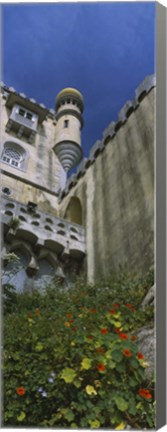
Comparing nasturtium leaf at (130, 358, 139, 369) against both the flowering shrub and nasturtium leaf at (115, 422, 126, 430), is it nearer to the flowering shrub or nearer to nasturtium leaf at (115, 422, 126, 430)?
the flowering shrub

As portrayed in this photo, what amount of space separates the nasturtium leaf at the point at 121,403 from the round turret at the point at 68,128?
16.4 meters

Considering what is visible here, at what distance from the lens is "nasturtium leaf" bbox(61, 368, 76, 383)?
3702mm

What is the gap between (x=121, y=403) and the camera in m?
3.52

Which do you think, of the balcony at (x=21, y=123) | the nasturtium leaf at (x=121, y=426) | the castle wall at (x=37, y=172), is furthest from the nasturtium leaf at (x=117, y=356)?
the balcony at (x=21, y=123)

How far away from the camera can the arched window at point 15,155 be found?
17.7 m

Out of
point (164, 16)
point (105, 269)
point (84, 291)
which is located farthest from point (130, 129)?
point (164, 16)

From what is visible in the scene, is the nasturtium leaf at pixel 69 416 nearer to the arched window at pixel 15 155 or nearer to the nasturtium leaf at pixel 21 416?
the nasturtium leaf at pixel 21 416

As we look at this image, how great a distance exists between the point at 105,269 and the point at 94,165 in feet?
14.4

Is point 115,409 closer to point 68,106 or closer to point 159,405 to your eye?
point 159,405

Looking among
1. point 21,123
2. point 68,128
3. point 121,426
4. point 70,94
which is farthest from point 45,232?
point 70,94

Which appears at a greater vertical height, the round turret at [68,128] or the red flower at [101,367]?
the round turret at [68,128]

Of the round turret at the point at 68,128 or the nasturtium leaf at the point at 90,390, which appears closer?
the nasturtium leaf at the point at 90,390

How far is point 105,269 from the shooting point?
10.7 metres

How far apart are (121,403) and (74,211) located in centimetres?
1185
